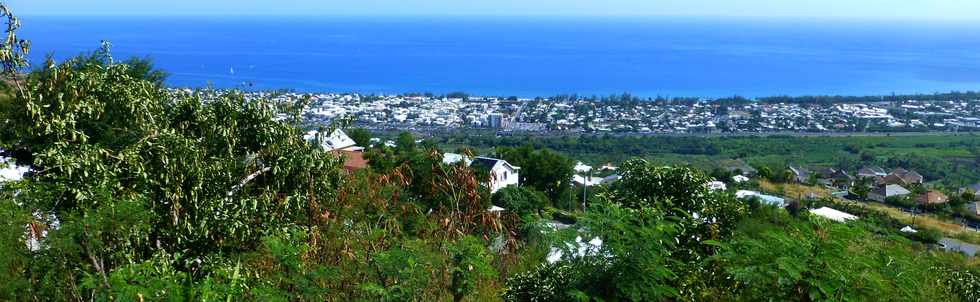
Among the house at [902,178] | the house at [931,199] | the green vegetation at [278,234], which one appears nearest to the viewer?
the green vegetation at [278,234]

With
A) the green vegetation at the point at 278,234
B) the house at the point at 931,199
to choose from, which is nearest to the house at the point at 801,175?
the house at the point at 931,199

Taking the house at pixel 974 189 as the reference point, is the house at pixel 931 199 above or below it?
above

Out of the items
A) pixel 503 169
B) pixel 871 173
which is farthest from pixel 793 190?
pixel 503 169

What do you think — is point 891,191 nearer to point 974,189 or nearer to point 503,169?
point 974,189

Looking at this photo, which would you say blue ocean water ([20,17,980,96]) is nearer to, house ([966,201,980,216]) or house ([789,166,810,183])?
house ([789,166,810,183])

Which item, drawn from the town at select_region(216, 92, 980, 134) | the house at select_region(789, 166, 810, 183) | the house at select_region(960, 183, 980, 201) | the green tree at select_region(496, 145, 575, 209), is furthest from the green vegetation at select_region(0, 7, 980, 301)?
the town at select_region(216, 92, 980, 134)

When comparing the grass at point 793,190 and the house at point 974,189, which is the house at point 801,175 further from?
the house at point 974,189

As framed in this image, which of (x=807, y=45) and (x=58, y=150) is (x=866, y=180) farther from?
(x=807, y=45)

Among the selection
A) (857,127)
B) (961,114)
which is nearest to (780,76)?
(961,114)
